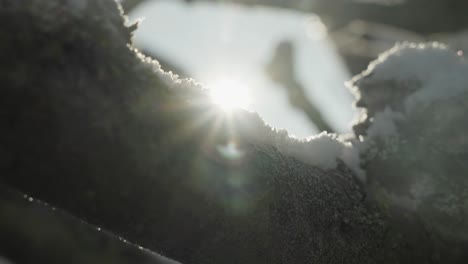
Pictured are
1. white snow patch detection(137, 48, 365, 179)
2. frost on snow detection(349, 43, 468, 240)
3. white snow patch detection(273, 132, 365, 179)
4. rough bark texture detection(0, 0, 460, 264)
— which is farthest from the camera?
frost on snow detection(349, 43, 468, 240)

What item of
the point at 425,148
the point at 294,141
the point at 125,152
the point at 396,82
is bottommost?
the point at 125,152

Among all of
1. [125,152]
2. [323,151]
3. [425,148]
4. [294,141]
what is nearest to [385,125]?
[425,148]

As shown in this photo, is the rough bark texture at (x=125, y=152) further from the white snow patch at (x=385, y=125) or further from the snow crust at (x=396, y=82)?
the white snow patch at (x=385, y=125)

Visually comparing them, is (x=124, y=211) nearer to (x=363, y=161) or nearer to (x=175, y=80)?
(x=175, y=80)

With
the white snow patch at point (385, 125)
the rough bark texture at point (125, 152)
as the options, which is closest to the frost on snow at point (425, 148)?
the white snow patch at point (385, 125)

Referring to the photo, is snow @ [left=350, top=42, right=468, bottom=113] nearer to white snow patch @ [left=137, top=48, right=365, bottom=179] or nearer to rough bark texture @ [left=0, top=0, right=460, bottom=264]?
white snow patch @ [left=137, top=48, right=365, bottom=179]

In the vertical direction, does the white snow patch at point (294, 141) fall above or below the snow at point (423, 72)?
below

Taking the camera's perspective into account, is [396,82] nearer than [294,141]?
No

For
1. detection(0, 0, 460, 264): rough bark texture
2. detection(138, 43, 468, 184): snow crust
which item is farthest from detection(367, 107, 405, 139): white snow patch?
detection(0, 0, 460, 264): rough bark texture

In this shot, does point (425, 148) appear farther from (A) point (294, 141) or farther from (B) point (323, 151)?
(A) point (294, 141)
